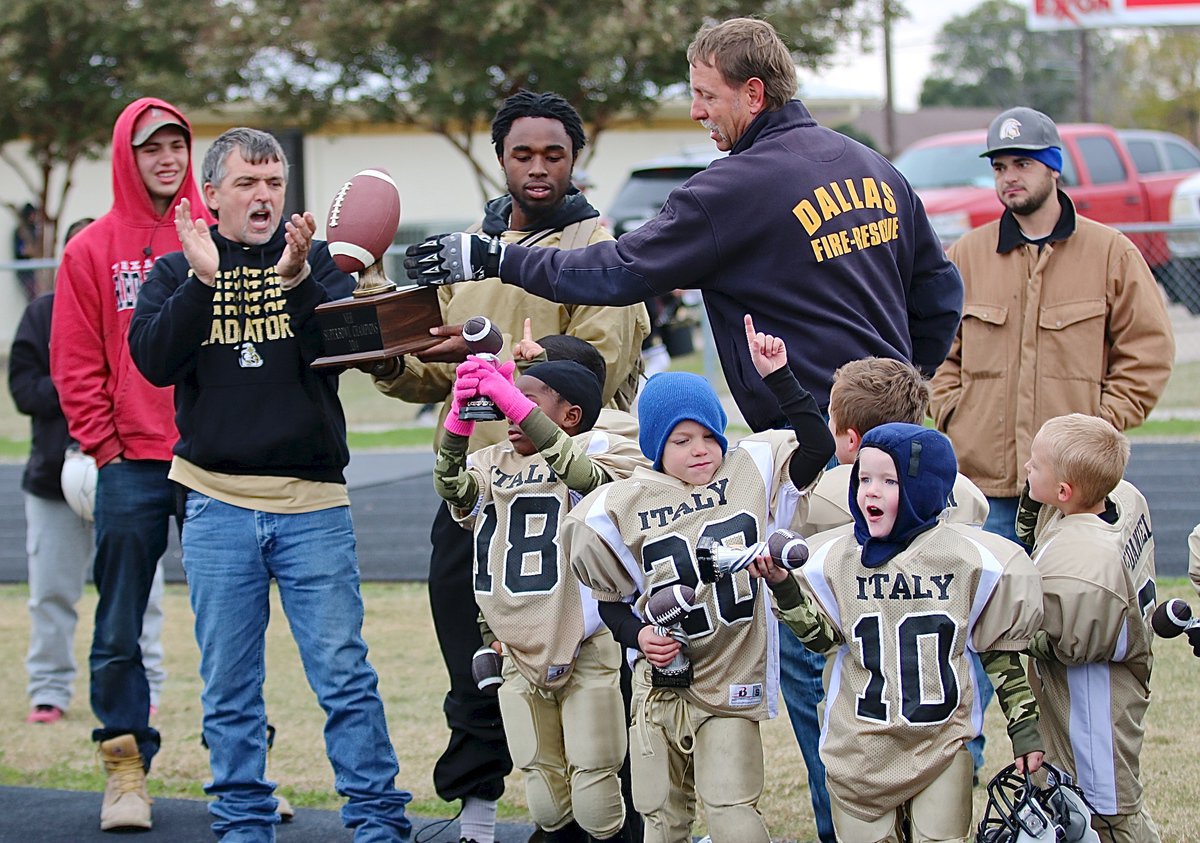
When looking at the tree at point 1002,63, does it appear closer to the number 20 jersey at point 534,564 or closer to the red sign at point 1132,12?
the red sign at point 1132,12

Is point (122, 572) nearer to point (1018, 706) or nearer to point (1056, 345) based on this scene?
point (1018, 706)

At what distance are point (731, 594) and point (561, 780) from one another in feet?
2.73

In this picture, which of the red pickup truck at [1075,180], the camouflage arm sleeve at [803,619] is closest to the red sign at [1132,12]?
the red pickup truck at [1075,180]

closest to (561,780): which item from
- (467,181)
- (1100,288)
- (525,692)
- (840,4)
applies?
(525,692)

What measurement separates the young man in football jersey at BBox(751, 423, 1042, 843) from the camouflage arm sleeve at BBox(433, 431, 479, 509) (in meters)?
1.06

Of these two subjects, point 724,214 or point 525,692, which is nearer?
point 724,214

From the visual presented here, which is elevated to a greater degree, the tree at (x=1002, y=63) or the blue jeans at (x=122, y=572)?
the tree at (x=1002, y=63)

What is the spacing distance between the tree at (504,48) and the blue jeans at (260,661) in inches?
589

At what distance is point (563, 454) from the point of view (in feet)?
13.2

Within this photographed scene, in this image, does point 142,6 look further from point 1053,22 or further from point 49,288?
point 1053,22

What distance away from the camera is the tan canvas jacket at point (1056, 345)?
4.98 metres

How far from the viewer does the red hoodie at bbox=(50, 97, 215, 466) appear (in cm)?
499

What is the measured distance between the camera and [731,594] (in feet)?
12.7

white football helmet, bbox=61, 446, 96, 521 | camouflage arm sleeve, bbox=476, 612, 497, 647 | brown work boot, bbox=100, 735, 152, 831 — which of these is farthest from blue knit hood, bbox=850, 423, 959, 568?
white football helmet, bbox=61, 446, 96, 521
